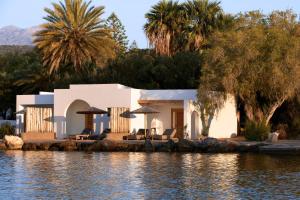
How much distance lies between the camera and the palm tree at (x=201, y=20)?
55.3 meters

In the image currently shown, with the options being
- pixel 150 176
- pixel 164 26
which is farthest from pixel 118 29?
pixel 150 176

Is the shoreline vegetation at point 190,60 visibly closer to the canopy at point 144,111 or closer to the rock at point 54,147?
the canopy at point 144,111

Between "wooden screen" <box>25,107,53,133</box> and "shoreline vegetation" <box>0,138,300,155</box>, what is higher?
"wooden screen" <box>25,107,53,133</box>

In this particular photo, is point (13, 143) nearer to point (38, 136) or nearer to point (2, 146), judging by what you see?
point (2, 146)

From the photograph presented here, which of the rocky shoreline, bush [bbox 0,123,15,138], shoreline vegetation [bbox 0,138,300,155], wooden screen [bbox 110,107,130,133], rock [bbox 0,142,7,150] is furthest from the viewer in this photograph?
bush [bbox 0,123,15,138]

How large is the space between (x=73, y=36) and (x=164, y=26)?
8.34m

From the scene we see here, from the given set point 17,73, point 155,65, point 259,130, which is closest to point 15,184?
point 259,130

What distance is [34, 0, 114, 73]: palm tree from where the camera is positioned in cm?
5256

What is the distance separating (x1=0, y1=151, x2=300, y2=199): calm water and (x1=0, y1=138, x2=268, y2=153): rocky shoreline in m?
1.86

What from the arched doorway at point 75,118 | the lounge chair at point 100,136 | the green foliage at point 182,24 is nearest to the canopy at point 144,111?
the lounge chair at point 100,136

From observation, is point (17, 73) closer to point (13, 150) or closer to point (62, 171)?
point (13, 150)

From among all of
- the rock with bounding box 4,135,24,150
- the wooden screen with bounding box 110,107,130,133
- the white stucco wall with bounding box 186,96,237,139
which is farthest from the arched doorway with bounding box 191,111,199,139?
the rock with bounding box 4,135,24,150

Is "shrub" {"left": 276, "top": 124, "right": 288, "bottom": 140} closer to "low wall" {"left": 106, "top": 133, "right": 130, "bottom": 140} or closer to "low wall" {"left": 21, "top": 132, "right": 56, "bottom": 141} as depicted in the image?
"low wall" {"left": 106, "top": 133, "right": 130, "bottom": 140}

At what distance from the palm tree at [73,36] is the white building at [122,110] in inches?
315
